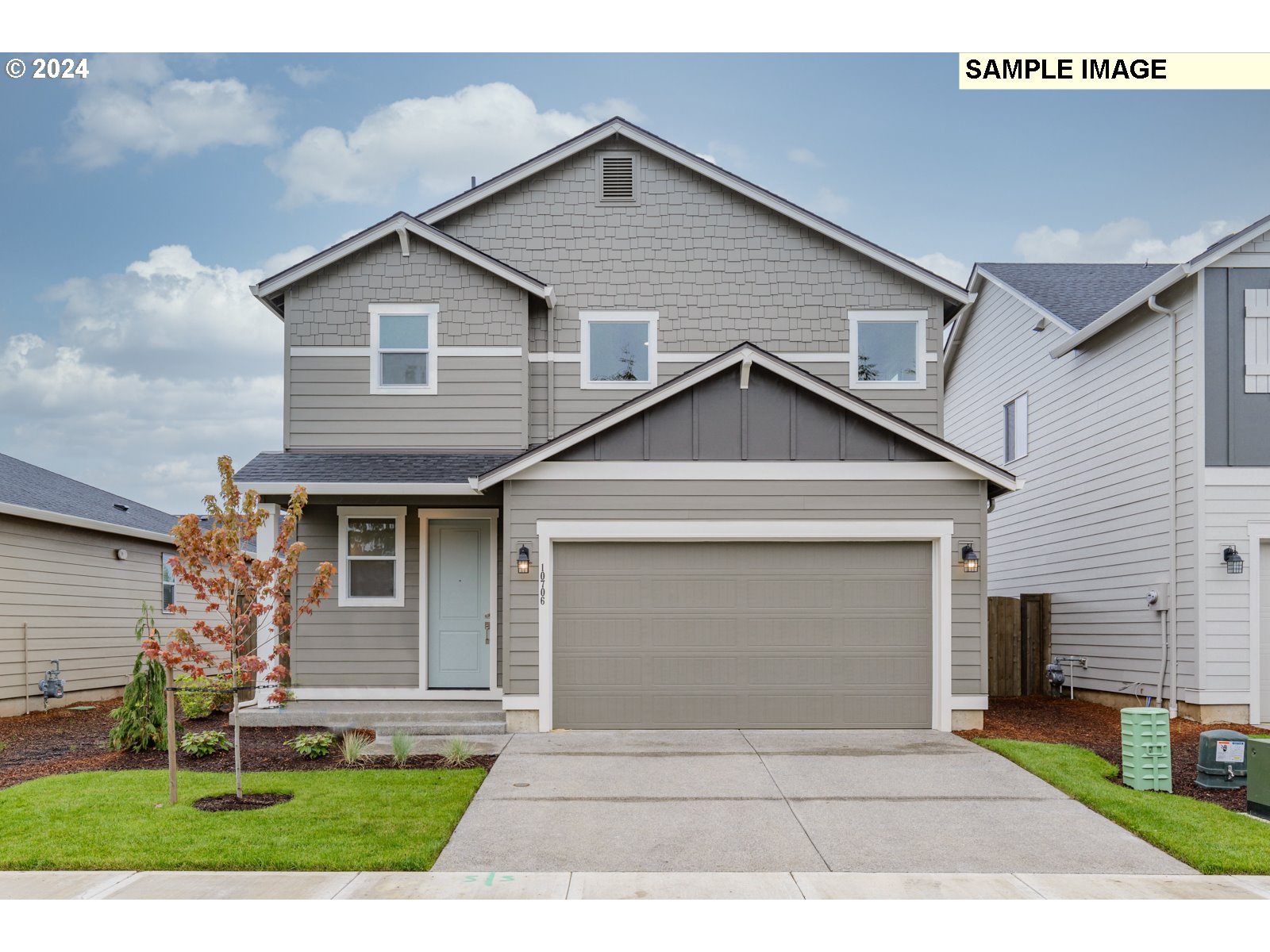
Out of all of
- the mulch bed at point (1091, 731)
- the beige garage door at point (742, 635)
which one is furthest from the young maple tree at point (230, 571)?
the mulch bed at point (1091, 731)

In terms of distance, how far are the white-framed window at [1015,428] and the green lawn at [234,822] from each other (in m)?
12.9

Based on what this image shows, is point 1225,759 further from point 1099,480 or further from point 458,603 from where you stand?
point 458,603

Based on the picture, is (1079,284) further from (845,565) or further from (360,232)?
(360,232)

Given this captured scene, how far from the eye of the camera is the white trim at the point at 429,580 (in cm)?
1221

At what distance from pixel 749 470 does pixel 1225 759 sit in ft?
17.4

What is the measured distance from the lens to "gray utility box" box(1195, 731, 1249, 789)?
8.26 metres

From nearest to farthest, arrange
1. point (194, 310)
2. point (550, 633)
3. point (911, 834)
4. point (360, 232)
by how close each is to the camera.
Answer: point (911, 834)
point (550, 633)
point (360, 232)
point (194, 310)

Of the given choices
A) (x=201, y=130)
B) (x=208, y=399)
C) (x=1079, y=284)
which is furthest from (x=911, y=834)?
(x=208, y=399)

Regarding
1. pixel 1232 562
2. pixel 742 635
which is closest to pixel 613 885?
pixel 742 635

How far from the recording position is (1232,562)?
11805 millimetres

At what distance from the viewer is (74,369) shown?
2209 centimetres

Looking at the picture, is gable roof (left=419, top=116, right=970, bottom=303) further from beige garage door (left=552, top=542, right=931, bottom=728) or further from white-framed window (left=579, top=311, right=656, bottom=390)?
beige garage door (left=552, top=542, right=931, bottom=728)

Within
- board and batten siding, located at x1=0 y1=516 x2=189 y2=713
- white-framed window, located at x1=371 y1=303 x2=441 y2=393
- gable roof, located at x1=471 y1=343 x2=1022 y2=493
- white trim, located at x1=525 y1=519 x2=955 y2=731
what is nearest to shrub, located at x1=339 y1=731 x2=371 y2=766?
white trim, located at x1=525 y1=519 x2=955 y2=731

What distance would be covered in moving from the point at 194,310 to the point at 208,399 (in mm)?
2950
